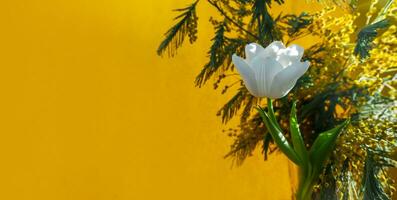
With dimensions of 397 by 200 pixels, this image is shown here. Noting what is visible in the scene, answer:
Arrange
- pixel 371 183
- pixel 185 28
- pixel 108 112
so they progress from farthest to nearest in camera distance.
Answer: pixel 108 112
pixel 185 28
pixel 371 183

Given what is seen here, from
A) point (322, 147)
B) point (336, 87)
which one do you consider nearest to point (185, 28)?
point (336, 87)

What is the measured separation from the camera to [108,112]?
1199 mm

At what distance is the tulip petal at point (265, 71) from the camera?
57 centimetres

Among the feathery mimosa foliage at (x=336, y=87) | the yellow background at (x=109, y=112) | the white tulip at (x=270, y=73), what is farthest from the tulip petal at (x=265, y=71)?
the yellow background at (x=109, y=112)

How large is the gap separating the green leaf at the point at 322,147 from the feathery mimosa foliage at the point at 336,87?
14 cm

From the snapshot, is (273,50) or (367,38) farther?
(367,38)

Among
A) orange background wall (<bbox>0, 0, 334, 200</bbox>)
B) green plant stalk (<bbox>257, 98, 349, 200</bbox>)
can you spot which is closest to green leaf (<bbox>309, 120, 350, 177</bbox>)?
green plant stalk (<bbox>257, 98, 349, 200</bbox>)

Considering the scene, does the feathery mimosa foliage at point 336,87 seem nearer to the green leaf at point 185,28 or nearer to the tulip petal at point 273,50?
the green leaf at point 185,28

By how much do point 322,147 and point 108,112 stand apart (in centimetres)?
69

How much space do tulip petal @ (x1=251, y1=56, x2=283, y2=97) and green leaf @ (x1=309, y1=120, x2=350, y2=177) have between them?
92 millimetres

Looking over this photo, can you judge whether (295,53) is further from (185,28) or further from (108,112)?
(108,112)

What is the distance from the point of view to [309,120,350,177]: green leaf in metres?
0.60

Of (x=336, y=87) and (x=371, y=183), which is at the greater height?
(x=336, y=87)

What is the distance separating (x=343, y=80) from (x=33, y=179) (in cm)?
66
